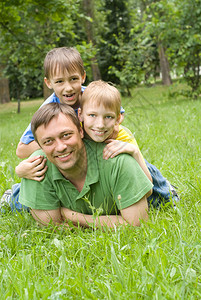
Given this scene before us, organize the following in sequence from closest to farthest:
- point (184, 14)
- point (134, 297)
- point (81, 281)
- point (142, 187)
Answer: point (134, 297)
point (81, 281)
point (142, 187)
point (184, 14)

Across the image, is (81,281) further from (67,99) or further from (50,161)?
(67,99)

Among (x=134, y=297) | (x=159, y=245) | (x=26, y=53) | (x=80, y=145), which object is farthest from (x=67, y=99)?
(x=26, y=53)

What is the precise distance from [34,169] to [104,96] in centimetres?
69

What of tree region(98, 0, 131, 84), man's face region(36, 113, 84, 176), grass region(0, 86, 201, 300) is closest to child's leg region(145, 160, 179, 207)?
grass region(0, 86, 201, 300)

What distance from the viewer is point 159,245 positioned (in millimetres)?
2006

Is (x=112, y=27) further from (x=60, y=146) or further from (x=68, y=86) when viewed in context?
(x=60, y=146)

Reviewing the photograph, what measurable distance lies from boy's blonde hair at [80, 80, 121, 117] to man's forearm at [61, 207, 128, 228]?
2.31ft

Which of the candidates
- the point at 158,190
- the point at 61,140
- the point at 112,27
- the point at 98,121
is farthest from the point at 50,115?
the point at 112,27

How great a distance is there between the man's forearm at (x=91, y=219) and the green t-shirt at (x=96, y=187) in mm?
49

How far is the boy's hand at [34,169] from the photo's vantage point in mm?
2520

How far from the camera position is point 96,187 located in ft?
8.23

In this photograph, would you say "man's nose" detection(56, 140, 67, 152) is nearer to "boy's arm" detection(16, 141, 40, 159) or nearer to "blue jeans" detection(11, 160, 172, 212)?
"blue jeans" detection(11, 160, 172, 212)

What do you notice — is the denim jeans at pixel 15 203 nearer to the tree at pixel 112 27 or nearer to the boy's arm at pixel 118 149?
the boy's arm at pixel 118 149

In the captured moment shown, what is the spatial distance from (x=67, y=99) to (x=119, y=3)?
17.6m
